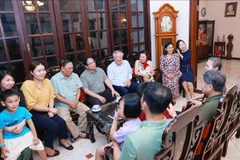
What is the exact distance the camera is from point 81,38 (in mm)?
3273

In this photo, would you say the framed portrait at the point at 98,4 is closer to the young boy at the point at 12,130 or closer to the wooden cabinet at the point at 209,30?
the young boy at the point at 12,130

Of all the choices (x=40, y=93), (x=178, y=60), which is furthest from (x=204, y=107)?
(x=178, y=60)

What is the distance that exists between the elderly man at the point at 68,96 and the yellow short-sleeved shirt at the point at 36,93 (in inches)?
5.3

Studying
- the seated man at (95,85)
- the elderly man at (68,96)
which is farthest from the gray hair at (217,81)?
the elderly man at (68,96)

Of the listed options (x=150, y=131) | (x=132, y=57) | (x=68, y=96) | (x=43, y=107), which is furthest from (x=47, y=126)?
(x=132, y=57)

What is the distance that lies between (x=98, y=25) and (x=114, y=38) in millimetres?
406

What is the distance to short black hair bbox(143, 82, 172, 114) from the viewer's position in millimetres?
1071

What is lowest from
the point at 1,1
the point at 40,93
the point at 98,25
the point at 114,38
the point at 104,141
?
the point at 104,141

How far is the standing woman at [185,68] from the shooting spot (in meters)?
3.58

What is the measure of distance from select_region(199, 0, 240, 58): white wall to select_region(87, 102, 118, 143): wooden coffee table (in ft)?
20.0

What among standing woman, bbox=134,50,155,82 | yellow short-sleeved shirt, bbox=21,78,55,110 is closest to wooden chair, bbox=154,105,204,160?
yellow short-sleeved shirt, bbox=21,78,55,110

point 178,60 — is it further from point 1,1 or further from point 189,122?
point 1,1

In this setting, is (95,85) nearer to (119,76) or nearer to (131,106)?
(119,76)

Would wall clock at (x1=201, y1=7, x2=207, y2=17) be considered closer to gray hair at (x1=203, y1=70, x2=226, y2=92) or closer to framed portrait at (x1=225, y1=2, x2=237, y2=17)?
framed portrait at (x1=225, y1=2, x2=237, y2=17)
